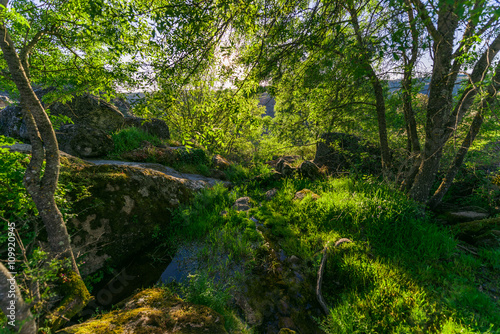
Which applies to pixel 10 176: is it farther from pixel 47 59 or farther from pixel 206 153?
pixel 206 153

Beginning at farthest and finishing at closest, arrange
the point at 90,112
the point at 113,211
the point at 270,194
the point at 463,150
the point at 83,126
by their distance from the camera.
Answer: the point at 90,112 < the point at 270,194 < the point at 83,126 < the point at 463,150 < the point at 113,211

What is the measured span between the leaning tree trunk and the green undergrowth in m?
1.98

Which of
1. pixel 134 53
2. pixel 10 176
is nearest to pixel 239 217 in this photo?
pixel 10 176

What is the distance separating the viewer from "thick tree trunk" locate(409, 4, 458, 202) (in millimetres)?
3725

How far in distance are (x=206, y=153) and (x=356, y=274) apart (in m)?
9.16

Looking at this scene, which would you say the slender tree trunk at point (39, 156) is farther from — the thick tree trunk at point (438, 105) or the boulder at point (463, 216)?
the boulder at point (463, 216)

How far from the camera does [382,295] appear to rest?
107 inches

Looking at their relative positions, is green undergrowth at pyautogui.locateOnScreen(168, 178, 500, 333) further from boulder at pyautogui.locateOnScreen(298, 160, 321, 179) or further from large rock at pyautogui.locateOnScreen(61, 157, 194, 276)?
boulder at pyautogui.locateOnScreen(298, 160, 321, 179)

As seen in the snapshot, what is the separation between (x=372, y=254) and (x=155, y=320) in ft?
12.9

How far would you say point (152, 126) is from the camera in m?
11.9

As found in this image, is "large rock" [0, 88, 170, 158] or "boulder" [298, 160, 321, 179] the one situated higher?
"large rock" [0, 88, 170, 158]

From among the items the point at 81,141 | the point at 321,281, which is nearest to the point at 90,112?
the point at 81,141

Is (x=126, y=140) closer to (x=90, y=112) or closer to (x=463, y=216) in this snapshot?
(x=90, y=112)

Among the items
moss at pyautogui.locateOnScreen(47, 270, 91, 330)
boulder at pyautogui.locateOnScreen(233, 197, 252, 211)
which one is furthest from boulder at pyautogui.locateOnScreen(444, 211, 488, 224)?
moss at pyautogui.locateOnScreen(47, 270, 91, 330)
